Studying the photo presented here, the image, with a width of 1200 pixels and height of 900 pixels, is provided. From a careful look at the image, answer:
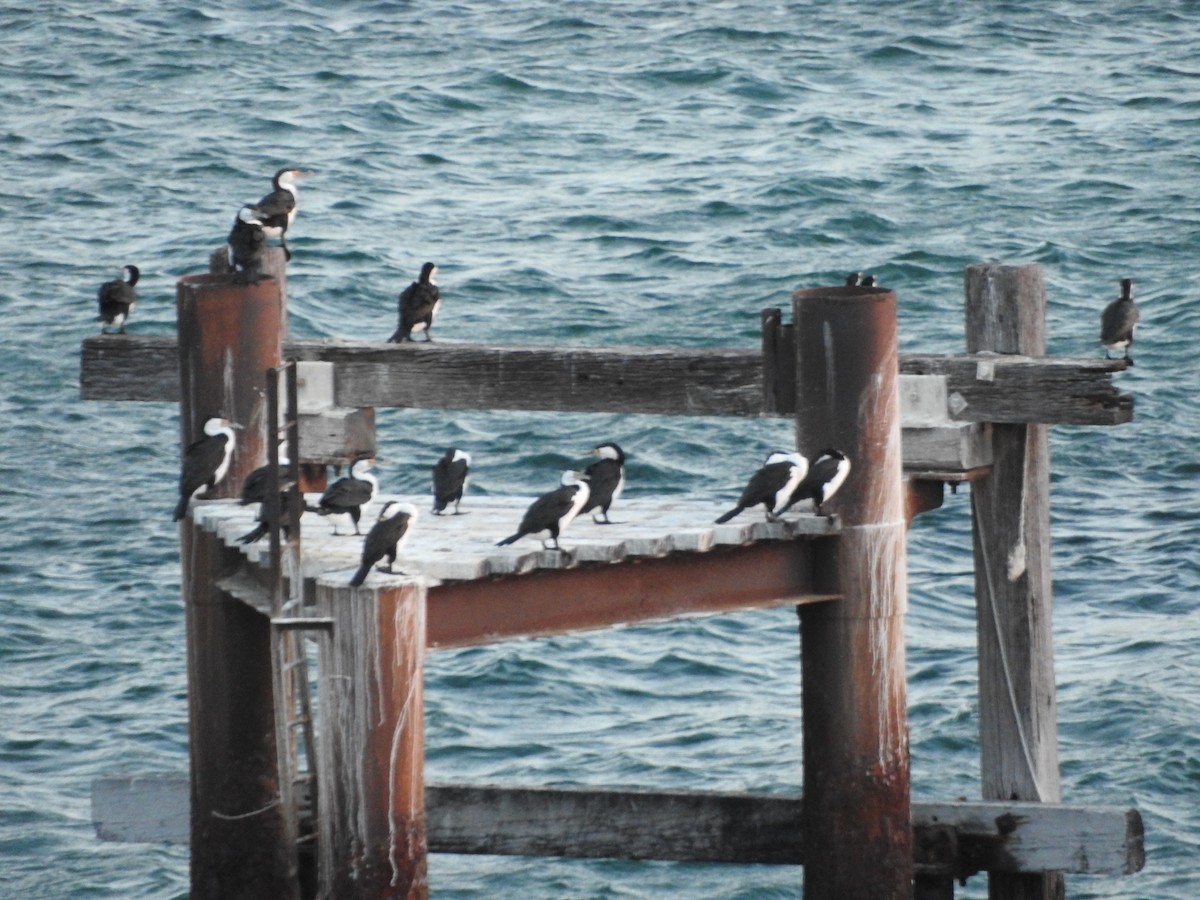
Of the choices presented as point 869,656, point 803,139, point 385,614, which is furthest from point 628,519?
point 803,139

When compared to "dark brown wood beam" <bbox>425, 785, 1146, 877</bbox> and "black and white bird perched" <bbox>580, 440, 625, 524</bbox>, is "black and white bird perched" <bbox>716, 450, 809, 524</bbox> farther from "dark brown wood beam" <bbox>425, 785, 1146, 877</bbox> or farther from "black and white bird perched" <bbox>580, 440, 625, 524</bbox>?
"dark brown wood beam" <bbox>425, 785, 1146, 877</bbox>

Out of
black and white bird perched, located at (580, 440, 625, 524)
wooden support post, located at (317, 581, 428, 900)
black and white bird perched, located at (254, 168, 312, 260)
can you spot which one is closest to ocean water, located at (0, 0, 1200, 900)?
black and white bird perched, located at (254, 168, 312, 260)

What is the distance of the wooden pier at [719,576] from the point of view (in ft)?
33.4

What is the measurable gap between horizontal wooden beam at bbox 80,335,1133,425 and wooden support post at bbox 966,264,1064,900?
0.39 meters

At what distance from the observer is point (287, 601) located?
32.6 ft

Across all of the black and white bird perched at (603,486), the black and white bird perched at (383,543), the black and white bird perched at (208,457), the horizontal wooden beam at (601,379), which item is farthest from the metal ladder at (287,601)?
the black and white bird perched at (603,486)

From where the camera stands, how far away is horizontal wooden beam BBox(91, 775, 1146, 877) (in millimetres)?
10664

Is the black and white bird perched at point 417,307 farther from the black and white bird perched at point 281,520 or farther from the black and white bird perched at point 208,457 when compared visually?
the black and white bird perched at point 281,520

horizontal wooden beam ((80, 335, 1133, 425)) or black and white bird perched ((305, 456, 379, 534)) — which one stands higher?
horizontal wooden beam ((80, 335, 1133, 425))

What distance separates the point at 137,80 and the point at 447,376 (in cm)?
2568

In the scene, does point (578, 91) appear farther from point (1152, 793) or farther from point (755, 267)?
point (1152, 793)

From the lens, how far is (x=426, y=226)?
29.8 meters

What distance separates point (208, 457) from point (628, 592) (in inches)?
80.9

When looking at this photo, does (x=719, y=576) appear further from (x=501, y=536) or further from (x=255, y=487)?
(x=255, y=487)
